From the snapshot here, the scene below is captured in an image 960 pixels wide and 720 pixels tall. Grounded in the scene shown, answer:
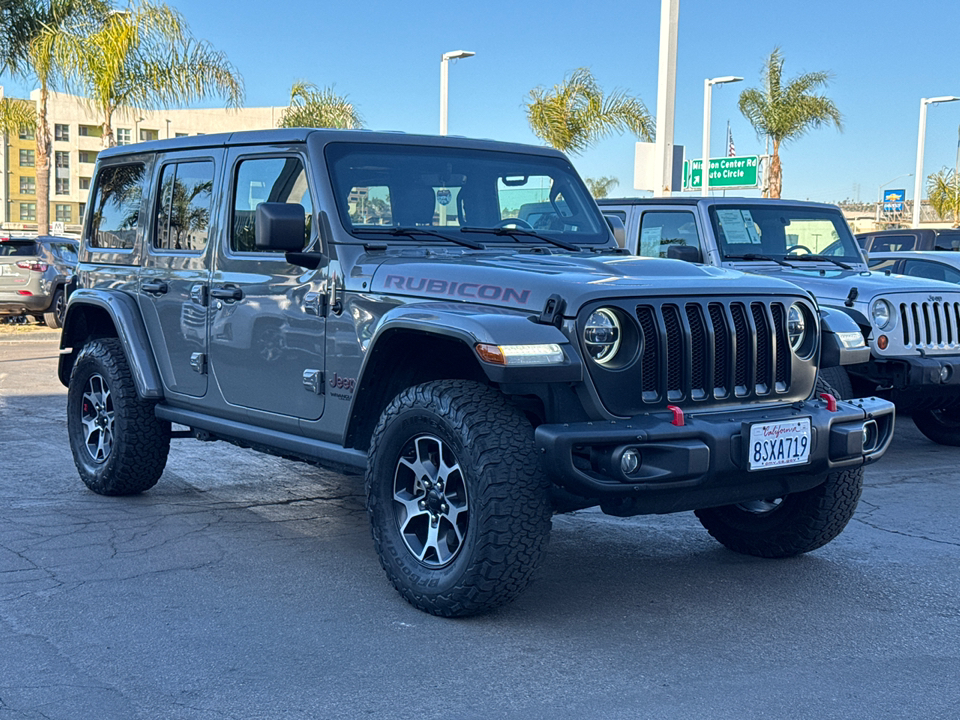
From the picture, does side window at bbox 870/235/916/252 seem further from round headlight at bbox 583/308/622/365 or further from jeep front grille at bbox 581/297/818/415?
round headlight at bbox 583/308/622/365

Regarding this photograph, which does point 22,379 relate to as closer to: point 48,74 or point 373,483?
point 373,483

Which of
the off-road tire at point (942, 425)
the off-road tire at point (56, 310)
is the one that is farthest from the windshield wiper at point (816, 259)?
the off-road tire at point (56, 310)

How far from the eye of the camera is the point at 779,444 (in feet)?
14.5

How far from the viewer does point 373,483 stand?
474 centimetres

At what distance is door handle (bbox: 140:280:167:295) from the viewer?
6266 millimetres

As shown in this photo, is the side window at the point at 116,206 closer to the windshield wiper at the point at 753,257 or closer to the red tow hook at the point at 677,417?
the red tow hook at the point at 677,417

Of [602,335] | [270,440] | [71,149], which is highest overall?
[71,149]

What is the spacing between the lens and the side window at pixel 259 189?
5.50 meters

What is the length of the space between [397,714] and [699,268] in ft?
7.97

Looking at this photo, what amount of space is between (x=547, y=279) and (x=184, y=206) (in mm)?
2648

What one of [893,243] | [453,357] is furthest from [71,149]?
[453,357]

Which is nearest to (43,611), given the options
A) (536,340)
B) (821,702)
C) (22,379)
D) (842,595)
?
(536,340)

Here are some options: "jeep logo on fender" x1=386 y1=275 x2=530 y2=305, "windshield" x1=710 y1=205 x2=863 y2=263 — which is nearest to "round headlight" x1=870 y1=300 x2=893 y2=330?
"windshield" x1=710 y1=205 x2=863 y2=263

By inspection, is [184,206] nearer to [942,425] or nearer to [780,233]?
[780,233]
